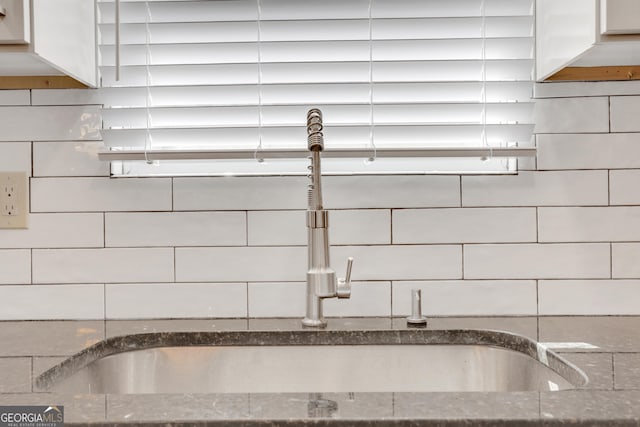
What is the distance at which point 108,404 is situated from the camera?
0.75 meters

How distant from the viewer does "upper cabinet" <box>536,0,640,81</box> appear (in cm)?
99

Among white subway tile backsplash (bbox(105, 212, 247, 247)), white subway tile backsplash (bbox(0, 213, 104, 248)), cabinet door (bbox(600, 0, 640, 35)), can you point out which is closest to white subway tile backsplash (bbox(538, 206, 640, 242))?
cabinet door (bbox(600, 0, 640, 35))

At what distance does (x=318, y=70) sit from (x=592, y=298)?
0.82 m

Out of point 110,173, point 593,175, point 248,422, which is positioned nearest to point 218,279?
point 110,173

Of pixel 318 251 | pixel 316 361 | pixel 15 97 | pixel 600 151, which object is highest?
pixel 15 97

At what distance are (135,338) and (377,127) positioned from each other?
690mm

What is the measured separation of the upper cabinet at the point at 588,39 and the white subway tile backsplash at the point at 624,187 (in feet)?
0.72

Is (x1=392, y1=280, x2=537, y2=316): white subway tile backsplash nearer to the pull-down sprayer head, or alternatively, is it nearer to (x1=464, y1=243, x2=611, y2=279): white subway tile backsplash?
(x1=464, y1=243, x2=611, y2=279): white subway tile backsplash

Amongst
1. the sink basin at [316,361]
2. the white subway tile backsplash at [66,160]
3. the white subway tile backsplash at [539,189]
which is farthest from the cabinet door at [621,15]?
the white subway tile backsplash at [66,160]

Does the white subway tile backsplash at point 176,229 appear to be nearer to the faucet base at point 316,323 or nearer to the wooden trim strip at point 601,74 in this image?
the faucet base at point 316,323

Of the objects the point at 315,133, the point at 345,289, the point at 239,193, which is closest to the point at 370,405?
the point at 345,289

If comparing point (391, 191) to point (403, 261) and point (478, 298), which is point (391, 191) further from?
point (478, 298)

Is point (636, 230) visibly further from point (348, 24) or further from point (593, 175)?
point (348, 24)

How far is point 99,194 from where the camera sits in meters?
1.33
